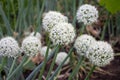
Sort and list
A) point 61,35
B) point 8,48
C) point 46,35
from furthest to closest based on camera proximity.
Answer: point 46,35 < point 8,48 < point 61,35

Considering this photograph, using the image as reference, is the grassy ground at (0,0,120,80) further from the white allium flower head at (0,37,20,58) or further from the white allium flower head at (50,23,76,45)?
the white allium flower head at (50,23,76,45)

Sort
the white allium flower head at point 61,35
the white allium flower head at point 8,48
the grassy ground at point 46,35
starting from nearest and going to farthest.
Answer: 1. the white allium flower head at point 61,35
2. the white allium flower head at point 8,48
3. the grassy ground at point 46,35

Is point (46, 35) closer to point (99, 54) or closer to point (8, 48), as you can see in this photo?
point (8, 48)

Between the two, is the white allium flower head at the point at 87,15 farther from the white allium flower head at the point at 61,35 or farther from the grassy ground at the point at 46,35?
the grassy ground at the point at 46,35

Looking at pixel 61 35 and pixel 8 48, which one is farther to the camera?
pixel 8 48

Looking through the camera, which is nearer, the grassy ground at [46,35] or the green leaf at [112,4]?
the green leaf at [112,4]

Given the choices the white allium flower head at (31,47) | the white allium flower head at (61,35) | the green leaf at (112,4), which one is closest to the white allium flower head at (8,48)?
the white allium flower head at (31,47)

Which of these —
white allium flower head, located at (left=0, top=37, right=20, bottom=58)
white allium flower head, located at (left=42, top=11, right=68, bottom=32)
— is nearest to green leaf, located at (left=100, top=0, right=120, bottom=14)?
white allium flower head, located at (left=42, top=11, right=68, bottom=32)

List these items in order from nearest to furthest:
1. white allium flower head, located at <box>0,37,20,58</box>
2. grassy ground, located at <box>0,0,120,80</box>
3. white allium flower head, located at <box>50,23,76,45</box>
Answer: white allium flower head, located at <box>50,23,76,45</box> → white allium flower head, located at <box>0,37,20,58</box> → grassy ground, located at <box>0,0,120,80</box>

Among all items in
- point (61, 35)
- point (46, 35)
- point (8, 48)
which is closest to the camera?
point (61, 35)

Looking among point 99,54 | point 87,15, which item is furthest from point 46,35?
point 99,54

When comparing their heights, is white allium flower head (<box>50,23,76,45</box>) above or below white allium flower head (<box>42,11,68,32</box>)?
below

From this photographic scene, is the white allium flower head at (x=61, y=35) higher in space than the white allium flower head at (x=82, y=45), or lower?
higher
